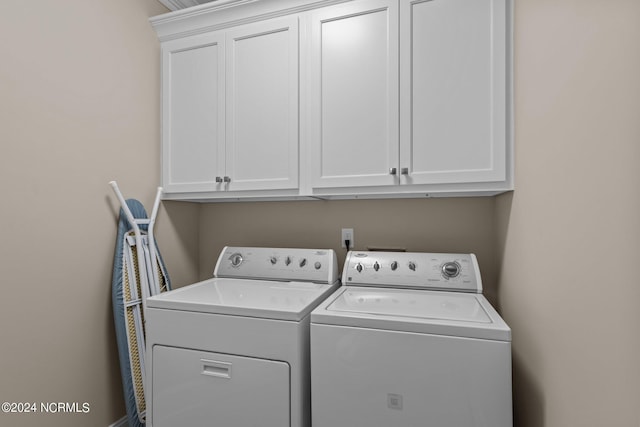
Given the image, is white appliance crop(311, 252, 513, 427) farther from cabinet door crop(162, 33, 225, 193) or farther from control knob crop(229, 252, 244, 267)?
A: cabinet door crop(162, 33, 225, 193)

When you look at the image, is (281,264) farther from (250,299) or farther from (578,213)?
(578,213)

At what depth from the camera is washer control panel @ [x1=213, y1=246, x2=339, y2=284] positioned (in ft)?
5.89

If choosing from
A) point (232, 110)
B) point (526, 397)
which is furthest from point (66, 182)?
point (526, 397)

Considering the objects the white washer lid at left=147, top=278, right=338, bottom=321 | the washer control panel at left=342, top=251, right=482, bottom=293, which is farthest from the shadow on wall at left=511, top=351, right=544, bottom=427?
the white washer lid at left=147, top=278, right=338, bottom=321

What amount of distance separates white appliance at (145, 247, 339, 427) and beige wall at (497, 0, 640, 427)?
828 millimetres

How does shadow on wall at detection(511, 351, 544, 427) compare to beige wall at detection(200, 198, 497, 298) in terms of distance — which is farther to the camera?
beige wall at detection(200, 198, 497, 298)

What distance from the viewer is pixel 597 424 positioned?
713 mm

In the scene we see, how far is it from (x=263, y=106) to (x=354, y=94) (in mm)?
505

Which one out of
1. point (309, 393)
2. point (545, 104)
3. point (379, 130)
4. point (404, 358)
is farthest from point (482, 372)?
point (379, 130)

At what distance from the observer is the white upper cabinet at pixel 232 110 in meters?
1.72

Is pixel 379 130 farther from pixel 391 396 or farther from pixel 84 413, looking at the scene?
pixel 84 413

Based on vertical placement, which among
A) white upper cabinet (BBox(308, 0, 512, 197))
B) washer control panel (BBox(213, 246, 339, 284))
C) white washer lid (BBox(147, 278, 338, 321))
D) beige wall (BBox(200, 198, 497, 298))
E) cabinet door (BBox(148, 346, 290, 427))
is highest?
white upper cabinet (BBox(308, 0, 512, 197))

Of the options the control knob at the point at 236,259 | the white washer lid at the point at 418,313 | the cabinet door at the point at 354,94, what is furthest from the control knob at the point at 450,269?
the control knob at the point at 236,259

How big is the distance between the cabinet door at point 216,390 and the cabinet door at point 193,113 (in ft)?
3.06
